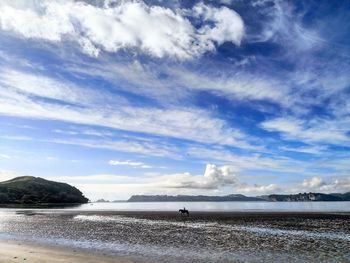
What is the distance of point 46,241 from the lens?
40.5 meters

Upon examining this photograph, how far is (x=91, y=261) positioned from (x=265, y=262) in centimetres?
1330

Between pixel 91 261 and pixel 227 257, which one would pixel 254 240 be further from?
pixel 91 261

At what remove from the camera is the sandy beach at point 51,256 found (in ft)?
87.7

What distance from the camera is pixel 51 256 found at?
28891 mm

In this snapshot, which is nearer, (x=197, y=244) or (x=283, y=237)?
(x=197, y=244)

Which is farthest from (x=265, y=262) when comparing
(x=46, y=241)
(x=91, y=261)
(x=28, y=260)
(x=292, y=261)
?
(x=46, y=241)

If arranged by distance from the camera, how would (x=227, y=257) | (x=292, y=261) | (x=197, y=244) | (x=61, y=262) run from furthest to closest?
(x=197, y=244)
(x=227, y=257)
(x=292, y=261)
(x=61, y=262)

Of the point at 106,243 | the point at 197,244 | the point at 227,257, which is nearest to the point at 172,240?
the point at 197,244

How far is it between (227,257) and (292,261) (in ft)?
17.0

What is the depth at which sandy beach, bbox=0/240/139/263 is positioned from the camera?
26.7 metres

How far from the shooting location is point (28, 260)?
2647 cm

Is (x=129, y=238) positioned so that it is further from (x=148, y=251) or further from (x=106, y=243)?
(x=148, y=251)

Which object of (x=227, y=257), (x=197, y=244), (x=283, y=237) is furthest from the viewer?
(x=283, y=237)

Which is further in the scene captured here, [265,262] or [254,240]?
[254,240]
